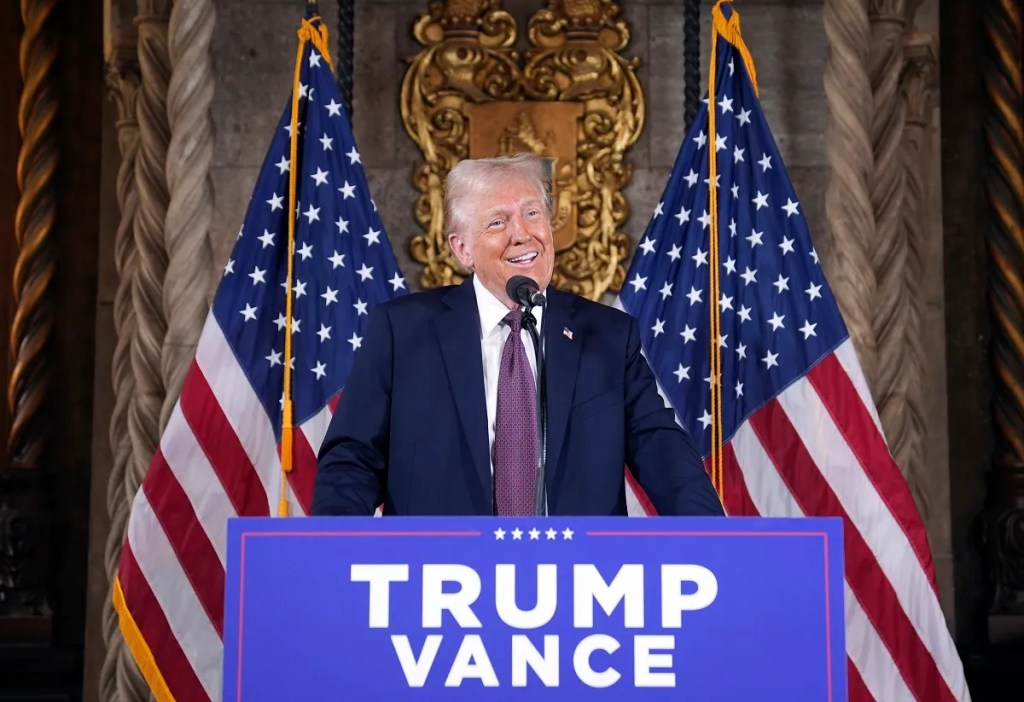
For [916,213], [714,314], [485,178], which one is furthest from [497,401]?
[916,213]

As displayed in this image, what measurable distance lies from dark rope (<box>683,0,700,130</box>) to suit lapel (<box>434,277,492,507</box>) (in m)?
1.53

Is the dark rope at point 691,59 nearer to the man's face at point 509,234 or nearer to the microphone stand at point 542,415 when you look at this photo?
the man's face at point 509,234

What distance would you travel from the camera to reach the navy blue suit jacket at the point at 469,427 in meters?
2.82

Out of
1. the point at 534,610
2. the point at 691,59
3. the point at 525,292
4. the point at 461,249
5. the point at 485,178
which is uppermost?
the point at 691,59

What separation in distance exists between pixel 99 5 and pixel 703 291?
2461mm

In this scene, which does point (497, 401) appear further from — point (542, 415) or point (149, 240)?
point (149, 240)

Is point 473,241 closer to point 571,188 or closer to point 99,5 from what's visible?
point 571,188

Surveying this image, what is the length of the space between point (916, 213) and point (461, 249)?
7.00ft

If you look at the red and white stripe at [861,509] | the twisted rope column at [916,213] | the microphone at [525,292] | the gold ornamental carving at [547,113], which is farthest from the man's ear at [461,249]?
the twisted rope column at [916,213]

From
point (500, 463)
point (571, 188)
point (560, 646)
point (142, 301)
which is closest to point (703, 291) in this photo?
point (571, 188)

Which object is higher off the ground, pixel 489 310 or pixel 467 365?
pixel 489 310

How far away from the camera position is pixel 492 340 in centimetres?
298

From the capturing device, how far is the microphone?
2.49m

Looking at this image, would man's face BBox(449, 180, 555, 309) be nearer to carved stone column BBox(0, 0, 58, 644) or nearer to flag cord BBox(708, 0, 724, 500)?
flag cord BBox(708, 0, 724, 500)
